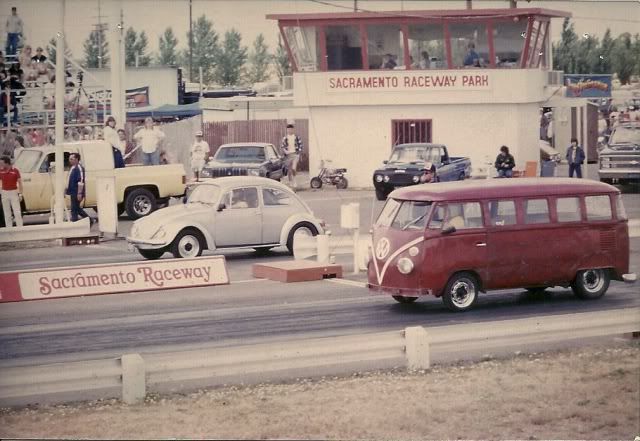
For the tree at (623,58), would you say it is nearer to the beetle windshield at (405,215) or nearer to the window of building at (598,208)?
the window of building at (598,208)

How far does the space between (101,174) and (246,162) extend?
8.32 meters

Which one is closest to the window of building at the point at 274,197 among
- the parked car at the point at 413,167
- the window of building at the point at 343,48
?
the parked car at the point at 413,167

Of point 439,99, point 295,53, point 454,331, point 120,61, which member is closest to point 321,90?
point 295,53

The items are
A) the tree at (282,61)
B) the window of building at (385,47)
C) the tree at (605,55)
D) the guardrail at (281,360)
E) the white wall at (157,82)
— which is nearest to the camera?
the guardrail at (281,360)

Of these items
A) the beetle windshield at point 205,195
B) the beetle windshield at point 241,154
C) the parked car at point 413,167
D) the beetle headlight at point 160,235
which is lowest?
the beetle headlight at point 160,235

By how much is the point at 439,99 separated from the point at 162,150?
8692 mm

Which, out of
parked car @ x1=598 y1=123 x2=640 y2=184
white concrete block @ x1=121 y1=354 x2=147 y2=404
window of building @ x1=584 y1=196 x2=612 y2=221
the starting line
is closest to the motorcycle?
parked car @ x1=598 y1=123 x2=640 y2=184

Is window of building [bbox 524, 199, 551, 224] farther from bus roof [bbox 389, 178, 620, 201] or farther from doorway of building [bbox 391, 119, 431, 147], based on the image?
doorway of building [bbox 391, 119, 431, 147]

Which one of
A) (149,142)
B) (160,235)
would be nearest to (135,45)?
(149,142)

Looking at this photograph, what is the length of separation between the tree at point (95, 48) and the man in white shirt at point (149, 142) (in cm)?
239

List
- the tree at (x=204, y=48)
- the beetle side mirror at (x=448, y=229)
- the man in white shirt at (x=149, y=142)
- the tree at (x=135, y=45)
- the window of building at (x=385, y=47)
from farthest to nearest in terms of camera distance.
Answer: the window of building at (x=385, y=47) < the man in white shirt at (x=149, y=142) < the tree at (x=135, y=45) < the tree at (x=204, y=48) < the beetle side mirror at (x=448, y=229)

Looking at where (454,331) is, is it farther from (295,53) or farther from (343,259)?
(295,53)

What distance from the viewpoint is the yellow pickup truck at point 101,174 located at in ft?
83.7

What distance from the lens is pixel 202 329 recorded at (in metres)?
14.5
